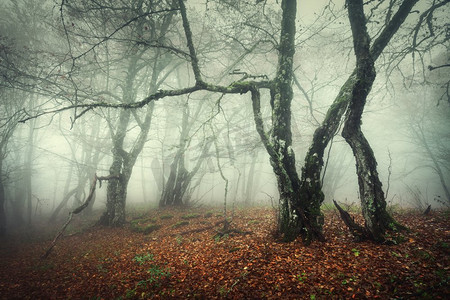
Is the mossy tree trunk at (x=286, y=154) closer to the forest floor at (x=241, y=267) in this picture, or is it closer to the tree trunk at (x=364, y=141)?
the forest floor at (x=241, y=267)

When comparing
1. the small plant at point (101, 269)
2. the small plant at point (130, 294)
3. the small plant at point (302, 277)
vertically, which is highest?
the small plant at point (302, 277)

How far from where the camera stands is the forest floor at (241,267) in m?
Answer: 3.12

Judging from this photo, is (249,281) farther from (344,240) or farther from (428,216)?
(428,216)

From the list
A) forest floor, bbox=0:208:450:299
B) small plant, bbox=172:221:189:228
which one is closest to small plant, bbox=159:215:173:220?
small plant, bbox=172:221:189:228

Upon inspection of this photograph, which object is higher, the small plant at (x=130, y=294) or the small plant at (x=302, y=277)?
the small plant at (x=302, y=277)

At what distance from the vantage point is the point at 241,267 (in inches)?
161

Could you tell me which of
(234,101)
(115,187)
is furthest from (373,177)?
(234,101)

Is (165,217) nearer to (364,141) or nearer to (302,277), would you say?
(302,277)

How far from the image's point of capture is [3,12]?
415 inches

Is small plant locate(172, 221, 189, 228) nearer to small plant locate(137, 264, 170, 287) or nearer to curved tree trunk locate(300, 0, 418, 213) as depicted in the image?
small plant locate(137, 264, 170, 287)

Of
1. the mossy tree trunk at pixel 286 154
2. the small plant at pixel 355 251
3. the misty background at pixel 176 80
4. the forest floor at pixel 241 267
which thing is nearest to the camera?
the forest floor at pixel 241 267

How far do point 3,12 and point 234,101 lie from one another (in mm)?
14490

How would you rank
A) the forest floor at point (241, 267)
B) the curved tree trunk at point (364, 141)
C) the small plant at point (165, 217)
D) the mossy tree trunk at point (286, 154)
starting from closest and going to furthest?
1. the forest floor at point (241, 267)
2. the curved tree trunk at point (364, 141)
3. the mossy tree trunk at point (286, 154)
4. the small plant at point (165, 217)

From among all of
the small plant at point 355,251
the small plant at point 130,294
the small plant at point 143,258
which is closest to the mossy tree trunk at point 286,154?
the small plant at point 355,251
